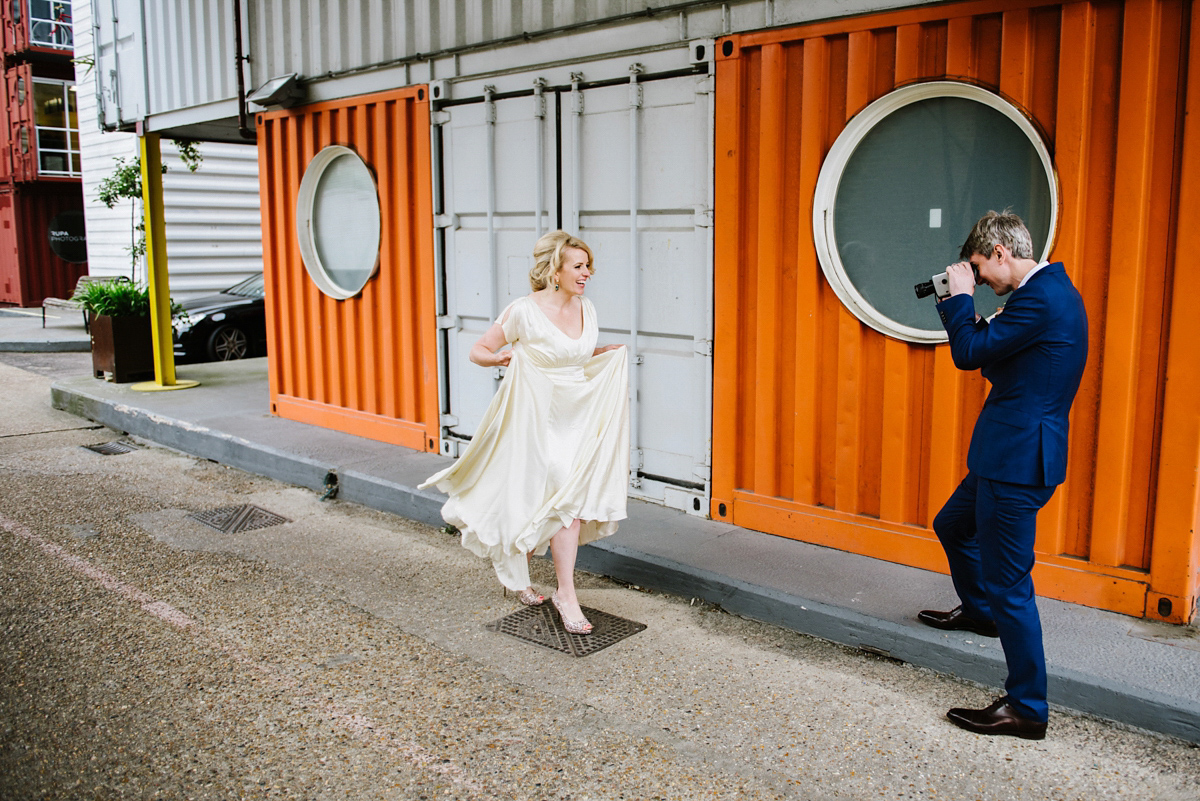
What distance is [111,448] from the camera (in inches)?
357

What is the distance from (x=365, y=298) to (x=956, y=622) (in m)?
5.66

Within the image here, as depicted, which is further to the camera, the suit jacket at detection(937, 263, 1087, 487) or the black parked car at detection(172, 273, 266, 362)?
the black parked car at detection(172, 273, 266, 362)

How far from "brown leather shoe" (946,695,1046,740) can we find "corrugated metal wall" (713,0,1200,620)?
121cm

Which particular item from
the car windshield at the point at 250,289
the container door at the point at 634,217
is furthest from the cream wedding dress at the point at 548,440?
the car windshield at the point at 250,289

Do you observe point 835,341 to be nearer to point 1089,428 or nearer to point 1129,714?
point 1089,428

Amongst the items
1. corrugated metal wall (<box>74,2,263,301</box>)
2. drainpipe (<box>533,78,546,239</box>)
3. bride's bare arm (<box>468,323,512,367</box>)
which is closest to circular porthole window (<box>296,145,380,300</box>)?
drainpipe (<box>533,78,546,239</box>)

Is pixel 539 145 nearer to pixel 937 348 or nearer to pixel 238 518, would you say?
pixel 937 348

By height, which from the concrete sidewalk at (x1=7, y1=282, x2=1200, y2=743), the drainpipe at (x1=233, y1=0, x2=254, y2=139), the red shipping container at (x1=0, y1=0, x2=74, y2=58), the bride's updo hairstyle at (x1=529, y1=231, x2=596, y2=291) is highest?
the red shipping container at (x1=0, y1=0, x2=74, y2=58)

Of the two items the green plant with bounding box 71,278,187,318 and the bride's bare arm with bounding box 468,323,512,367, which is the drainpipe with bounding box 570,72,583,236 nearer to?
the bride's bare arm with bounding box 468,323,512,367

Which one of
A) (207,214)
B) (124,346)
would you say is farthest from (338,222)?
(207,214)

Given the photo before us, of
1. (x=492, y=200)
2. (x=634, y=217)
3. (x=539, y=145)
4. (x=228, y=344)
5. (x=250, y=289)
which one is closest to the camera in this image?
(x=634, y=217)

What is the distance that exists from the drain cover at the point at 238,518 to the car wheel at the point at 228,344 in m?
7.53

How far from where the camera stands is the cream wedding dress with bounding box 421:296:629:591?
4.74 meters

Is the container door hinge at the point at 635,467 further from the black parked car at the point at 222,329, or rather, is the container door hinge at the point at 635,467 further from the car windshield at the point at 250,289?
the car windshield at the point at 250,289
